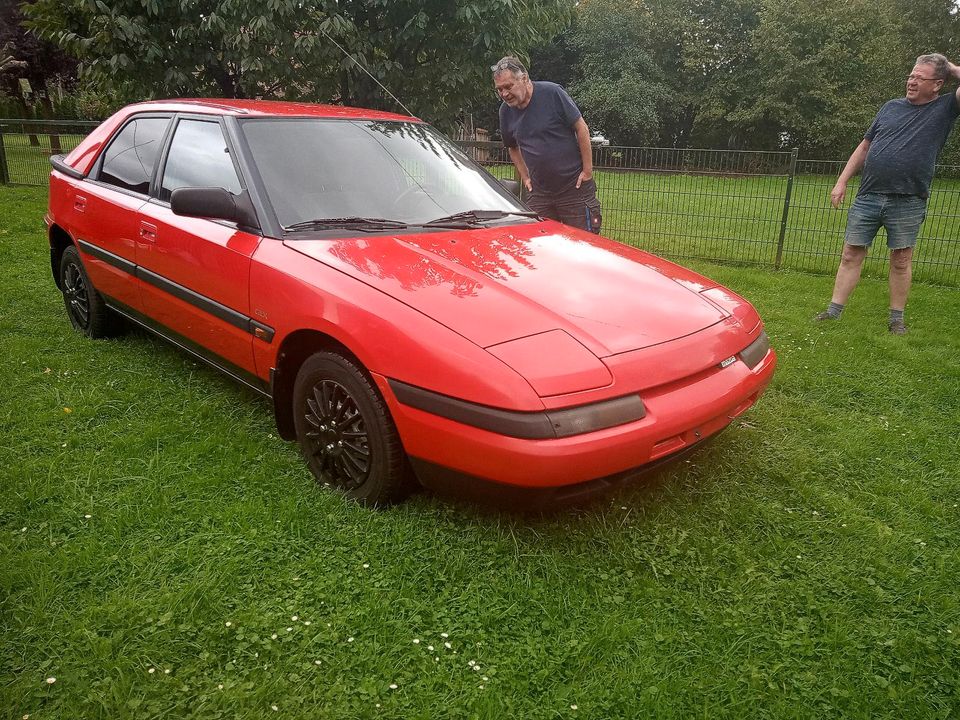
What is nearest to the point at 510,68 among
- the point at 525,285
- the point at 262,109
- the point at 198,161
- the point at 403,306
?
the point at 262,109

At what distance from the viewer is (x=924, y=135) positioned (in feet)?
17.1

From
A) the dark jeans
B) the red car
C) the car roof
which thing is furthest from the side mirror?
the dark jeans

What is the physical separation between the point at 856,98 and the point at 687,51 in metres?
7.35

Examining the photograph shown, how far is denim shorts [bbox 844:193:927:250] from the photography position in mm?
5371

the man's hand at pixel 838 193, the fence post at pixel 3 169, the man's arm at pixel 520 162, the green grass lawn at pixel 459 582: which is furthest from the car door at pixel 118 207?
the fence post at pixel 3 169

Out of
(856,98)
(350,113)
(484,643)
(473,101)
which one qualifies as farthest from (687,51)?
(484,643)

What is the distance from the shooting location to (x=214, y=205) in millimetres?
3076

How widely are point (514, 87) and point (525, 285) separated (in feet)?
9.49

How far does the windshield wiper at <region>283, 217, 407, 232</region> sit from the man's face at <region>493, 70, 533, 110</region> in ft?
7.80

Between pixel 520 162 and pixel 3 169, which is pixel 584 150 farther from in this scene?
pixel 3 169

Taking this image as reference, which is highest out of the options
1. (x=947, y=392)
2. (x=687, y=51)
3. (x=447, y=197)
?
(x=687, y=51)

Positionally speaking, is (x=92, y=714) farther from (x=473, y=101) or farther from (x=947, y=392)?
(x=473, y=101)

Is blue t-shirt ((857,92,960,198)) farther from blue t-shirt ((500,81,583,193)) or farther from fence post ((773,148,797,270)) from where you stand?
fence post ((773,148,797,270))

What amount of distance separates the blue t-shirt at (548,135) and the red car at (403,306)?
1.43 meters
